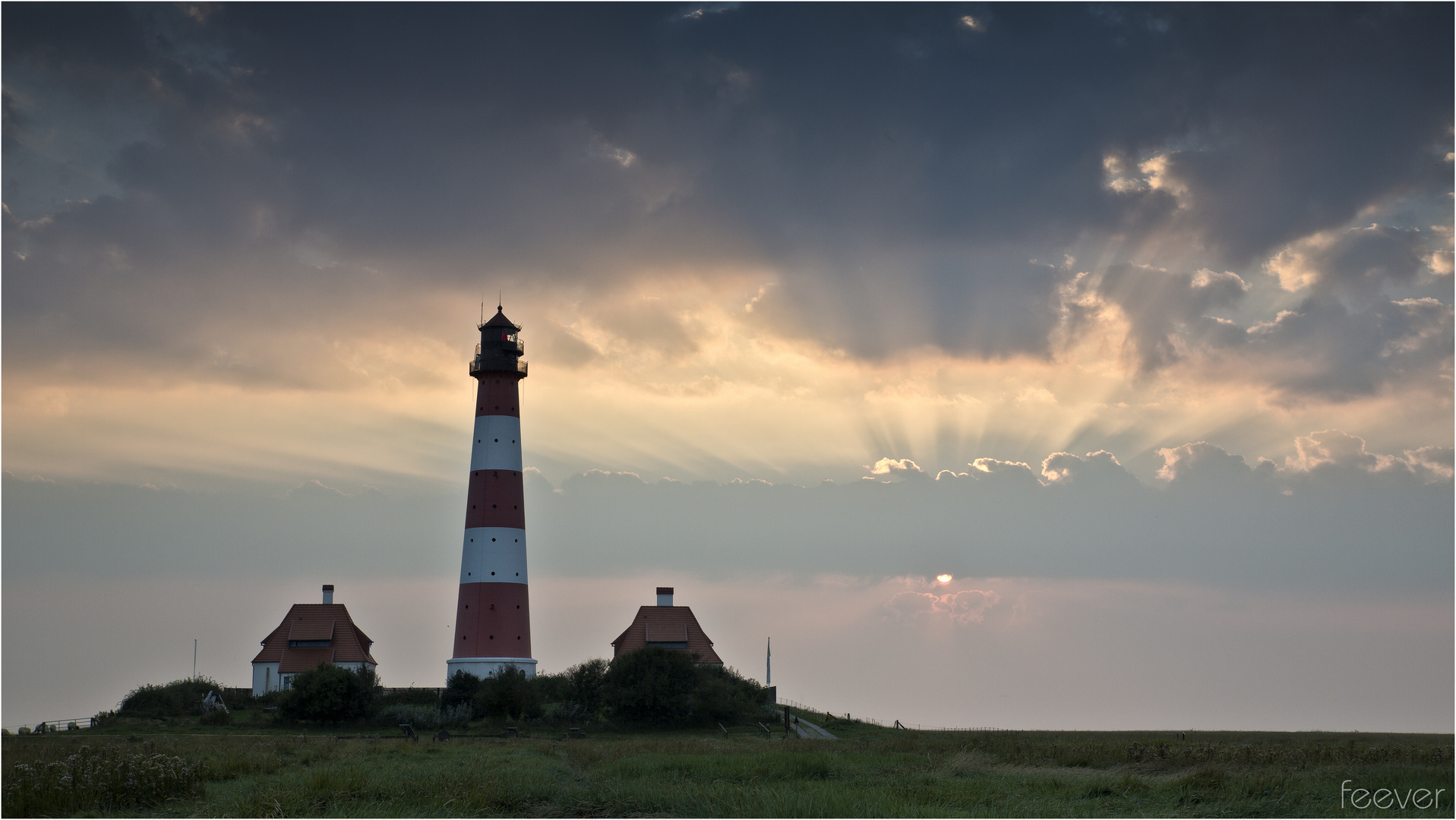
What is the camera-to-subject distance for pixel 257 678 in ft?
218

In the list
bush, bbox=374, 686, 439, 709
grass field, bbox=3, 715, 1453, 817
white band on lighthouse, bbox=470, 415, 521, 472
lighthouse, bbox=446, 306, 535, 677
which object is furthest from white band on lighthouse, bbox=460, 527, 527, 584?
grass field, bbox=3, 715, 1453, 817

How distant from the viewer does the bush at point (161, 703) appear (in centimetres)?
5530

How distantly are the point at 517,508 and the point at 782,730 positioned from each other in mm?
19381

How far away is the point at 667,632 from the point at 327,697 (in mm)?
21311

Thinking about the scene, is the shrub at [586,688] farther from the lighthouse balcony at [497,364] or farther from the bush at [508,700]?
the lighthouse balcony at [497,364]

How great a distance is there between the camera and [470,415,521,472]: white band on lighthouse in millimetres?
60094

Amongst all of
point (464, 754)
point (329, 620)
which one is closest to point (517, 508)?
point (329, 620)

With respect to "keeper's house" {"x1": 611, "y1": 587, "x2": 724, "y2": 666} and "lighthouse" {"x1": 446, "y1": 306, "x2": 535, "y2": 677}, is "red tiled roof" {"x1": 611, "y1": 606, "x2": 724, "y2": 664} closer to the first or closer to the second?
"keeper's house" {"x1": 611, "y1": 587, "x2": 724, "y2": 666}

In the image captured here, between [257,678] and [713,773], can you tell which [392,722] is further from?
[713,773]

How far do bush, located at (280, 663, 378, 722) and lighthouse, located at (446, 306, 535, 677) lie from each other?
6.57 meters

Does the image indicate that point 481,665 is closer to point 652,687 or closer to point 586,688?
point 586,688

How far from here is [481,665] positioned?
5831 cm
